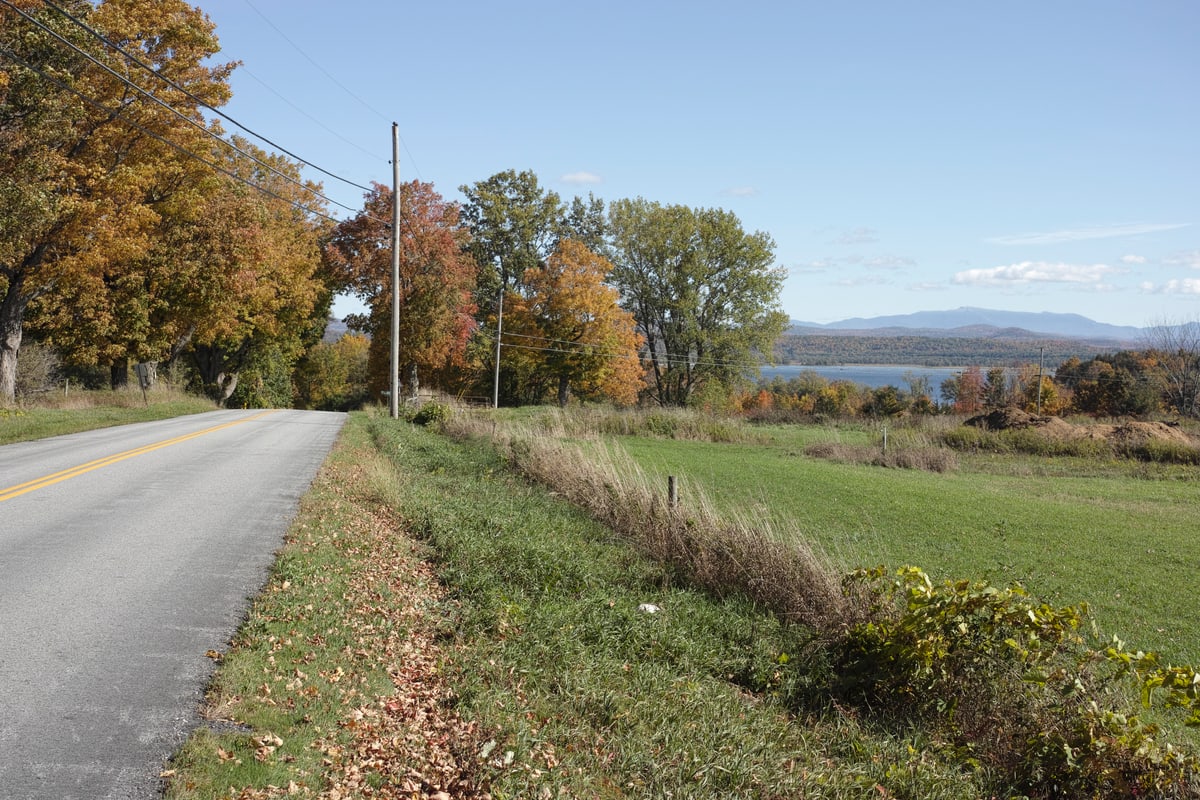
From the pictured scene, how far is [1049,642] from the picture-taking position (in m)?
6.50

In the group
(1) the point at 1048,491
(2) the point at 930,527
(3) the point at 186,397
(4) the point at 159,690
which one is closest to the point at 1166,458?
(1) the point at 1048,491

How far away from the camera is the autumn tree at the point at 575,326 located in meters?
55.2

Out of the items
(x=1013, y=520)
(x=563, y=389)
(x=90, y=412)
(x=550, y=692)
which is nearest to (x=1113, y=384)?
(x=563, y=389)

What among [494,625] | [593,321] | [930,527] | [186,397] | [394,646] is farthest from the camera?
[593,321]

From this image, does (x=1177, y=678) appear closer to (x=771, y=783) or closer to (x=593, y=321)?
(x=771, y=783)

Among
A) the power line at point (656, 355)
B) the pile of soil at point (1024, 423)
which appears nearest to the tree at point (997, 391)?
the power line at point (656, 355)

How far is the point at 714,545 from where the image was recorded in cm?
996

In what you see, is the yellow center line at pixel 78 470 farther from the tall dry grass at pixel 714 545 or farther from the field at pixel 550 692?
the tall dry grass at pixel 714 545

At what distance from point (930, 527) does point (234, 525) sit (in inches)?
490

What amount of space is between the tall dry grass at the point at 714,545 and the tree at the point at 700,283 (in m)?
48.7

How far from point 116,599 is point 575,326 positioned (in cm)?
5004

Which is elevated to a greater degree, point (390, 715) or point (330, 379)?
point (390, 715)

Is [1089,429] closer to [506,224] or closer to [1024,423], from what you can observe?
[1024,423]

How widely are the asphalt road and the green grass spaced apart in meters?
5.15
